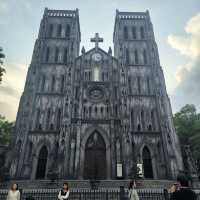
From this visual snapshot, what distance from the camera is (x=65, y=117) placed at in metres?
22.5

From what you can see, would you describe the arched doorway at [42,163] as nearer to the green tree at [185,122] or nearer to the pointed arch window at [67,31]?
the pointed arch window at [67,31]

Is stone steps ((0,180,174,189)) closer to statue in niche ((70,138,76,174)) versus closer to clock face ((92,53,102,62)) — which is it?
statue in niche ((70,138,76,174))

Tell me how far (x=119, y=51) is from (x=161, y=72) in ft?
23.1

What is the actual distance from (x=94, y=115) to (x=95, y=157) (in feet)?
16.6

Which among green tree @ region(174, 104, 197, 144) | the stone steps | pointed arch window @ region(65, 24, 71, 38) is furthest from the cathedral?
green tree @ region(174, 104, 197, 144)

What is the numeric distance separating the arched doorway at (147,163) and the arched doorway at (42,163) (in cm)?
1118

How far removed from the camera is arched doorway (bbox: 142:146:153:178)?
2111cm

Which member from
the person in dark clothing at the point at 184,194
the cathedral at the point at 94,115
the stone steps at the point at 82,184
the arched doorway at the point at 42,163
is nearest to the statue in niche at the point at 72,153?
the cathedral at the point at 94,115

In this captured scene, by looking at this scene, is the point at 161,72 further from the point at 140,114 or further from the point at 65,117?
the point at 65,117

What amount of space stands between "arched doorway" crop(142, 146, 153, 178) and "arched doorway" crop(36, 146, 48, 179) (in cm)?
1118

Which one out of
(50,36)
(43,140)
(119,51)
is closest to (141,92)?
(119,51)

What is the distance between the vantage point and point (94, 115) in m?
23.6

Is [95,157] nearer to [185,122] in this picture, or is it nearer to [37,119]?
[37,119]

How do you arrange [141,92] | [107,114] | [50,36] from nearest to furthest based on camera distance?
1. [107,114]
2. [141,92]
3. [50,36]
